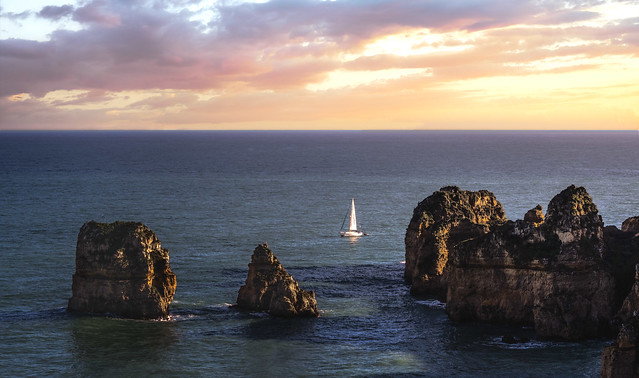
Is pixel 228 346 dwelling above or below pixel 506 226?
below

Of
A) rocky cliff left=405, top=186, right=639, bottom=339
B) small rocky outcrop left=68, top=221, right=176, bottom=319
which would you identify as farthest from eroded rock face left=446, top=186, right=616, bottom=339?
small rocky outcrop left=68, top=221, right=176, bottom=319

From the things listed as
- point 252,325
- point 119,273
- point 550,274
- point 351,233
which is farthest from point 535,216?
point 119,273

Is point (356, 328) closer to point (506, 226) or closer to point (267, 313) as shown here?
point (267, 313)

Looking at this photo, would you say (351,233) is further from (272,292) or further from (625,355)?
(625,355)

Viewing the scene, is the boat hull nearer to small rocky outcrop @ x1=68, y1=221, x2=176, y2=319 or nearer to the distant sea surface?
the distant sea surface

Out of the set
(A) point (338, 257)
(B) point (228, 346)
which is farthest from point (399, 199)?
(B) point (228, 346)

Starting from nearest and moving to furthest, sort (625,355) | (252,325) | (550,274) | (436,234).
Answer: (625,355) → (550,274) → (252,325) → (436,234)

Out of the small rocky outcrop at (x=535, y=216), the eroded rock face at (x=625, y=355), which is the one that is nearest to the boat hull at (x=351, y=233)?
the small rocky outcrop at (x=535, y=216)
